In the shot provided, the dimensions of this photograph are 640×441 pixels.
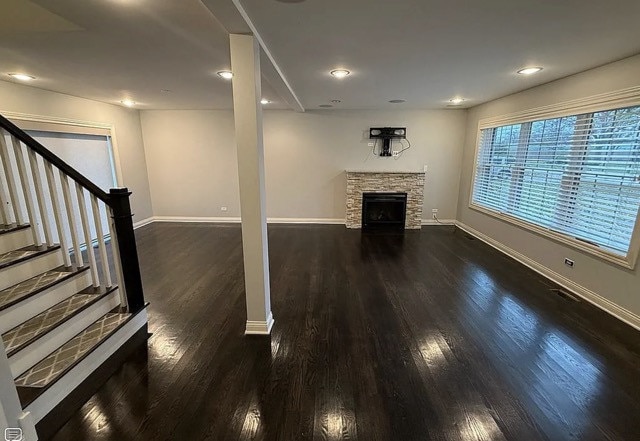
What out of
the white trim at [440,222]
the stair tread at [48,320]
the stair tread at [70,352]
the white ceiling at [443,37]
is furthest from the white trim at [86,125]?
the white trim at [440,222]

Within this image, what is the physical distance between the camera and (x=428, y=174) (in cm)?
619

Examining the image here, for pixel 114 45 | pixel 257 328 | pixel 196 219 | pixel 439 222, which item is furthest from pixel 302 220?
pixel 114 45

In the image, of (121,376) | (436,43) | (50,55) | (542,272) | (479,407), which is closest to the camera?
(479,407)

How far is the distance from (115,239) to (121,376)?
105 cm

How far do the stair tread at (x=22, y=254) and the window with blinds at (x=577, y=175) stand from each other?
5.13m

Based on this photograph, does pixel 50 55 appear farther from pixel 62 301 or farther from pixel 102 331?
pixel 102 331

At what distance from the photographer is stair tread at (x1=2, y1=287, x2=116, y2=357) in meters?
1.76

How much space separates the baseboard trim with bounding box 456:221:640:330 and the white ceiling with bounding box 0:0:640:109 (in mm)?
2338

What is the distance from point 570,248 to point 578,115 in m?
1.52

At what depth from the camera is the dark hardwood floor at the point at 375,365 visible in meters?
1.67

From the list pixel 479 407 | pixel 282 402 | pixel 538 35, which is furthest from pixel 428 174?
pixel 282 402

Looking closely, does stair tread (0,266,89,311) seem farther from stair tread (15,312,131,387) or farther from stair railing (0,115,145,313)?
stair tread (15,312,131,387)

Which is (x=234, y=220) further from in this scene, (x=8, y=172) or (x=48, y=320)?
(x=48, y=320)

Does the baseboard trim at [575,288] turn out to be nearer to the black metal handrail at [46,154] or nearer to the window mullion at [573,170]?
the window mullion at [573,170]
